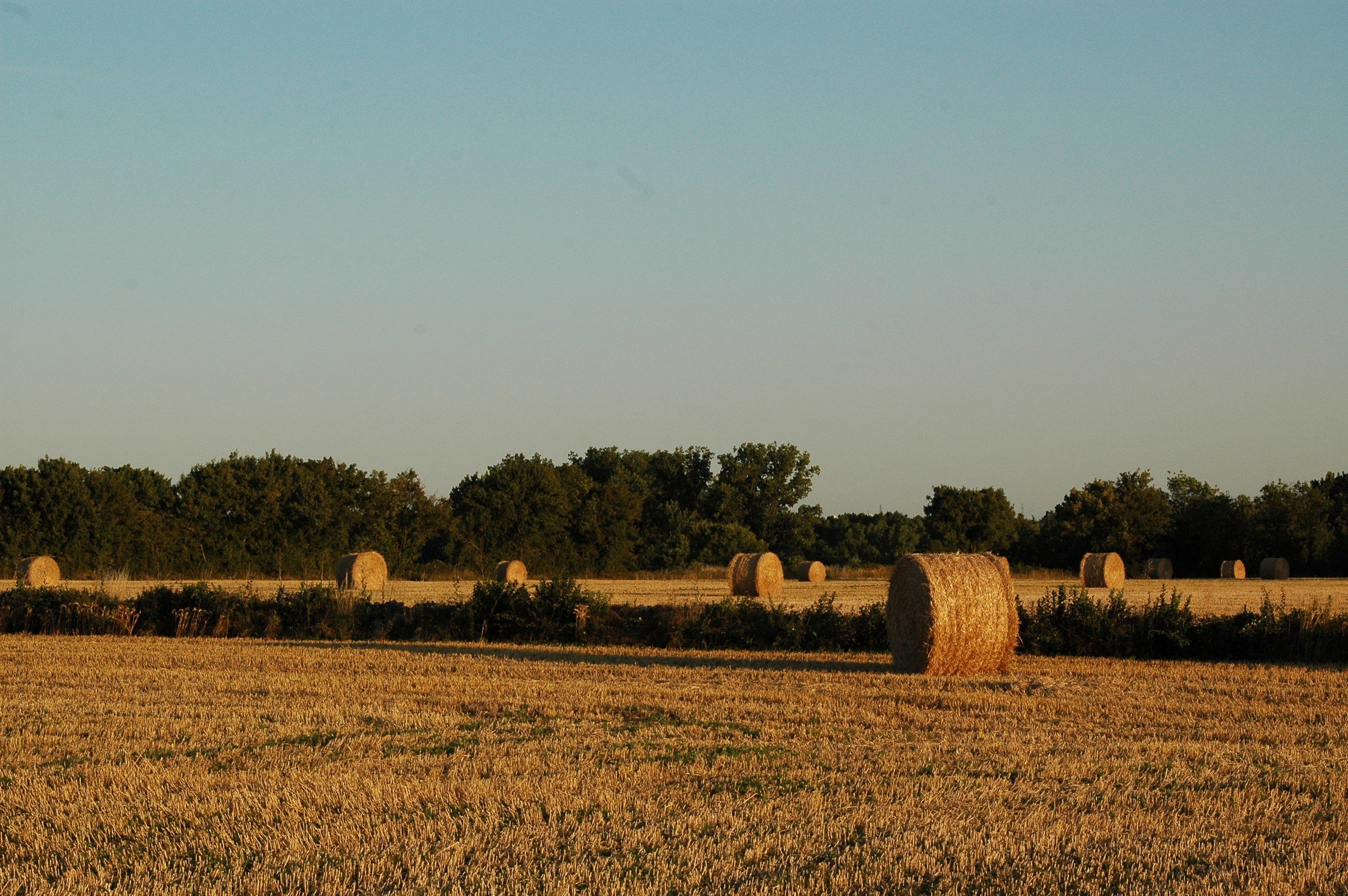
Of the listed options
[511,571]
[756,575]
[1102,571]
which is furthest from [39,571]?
[1102,571]

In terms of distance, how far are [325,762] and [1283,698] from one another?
897 centimetres

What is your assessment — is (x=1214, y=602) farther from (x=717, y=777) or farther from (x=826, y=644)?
(x=717, y=777)

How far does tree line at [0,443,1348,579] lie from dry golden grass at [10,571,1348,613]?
14.7 feet

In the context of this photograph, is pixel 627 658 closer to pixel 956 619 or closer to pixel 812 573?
pixel 956 619

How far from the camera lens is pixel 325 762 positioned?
28.3 ft

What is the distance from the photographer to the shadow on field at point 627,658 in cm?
1535

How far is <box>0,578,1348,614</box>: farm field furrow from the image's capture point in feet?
89.1

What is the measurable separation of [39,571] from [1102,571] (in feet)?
100.0

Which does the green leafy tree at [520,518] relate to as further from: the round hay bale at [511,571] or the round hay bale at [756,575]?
the round hay bale at [756,575]

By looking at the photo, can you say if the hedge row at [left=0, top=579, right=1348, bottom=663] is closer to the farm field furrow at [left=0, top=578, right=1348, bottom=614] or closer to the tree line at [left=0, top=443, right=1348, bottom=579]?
the farm field furrow at [left=0, top=578, right=1348, bottom=614]

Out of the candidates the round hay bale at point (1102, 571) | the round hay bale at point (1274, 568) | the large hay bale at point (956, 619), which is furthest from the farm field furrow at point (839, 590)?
the large hay bale at point (956, 619)

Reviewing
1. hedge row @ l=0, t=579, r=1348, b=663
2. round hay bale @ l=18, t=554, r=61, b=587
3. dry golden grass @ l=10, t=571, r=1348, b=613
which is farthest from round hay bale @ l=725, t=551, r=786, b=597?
round hay bale @ l=18, t=554, r=61, b=587

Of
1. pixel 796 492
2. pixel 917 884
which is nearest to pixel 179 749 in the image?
pixel 917 884

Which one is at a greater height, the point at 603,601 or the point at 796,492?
the point at 796,492
